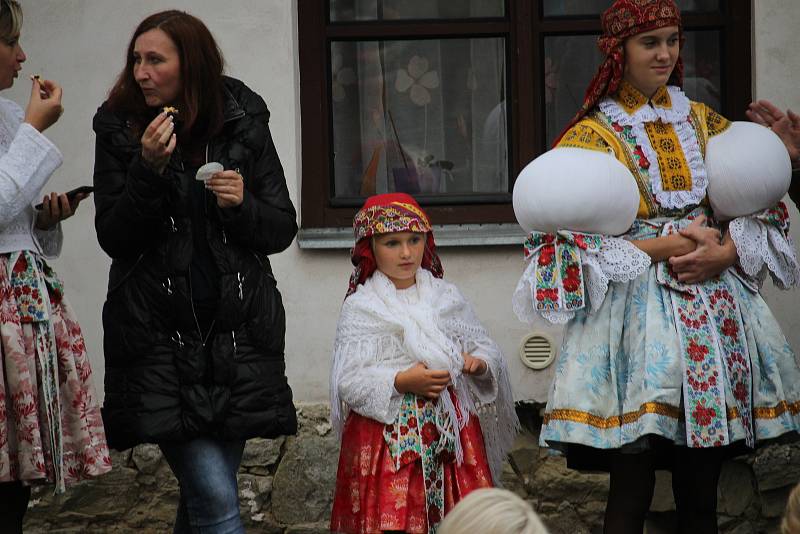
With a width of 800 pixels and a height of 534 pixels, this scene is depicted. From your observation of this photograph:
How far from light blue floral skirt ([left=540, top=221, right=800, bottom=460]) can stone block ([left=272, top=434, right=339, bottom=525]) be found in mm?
1519

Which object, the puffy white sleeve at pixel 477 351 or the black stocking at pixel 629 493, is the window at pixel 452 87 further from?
the black stocking at pixel 629 493

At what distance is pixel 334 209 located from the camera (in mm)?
5781

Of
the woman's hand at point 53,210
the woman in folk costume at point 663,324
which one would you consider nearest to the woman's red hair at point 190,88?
the woman's hand at point 53,210

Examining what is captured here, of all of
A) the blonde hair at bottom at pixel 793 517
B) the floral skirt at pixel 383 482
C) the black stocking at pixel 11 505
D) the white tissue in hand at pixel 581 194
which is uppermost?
the white tissue in hand at pixel 581 194

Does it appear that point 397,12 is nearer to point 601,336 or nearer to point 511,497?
point 601,336

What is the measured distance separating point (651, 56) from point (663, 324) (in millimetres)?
810

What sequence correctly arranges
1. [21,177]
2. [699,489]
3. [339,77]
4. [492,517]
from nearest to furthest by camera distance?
1. [492,517]
2. [21,177]
3. [699,489]
4. [339,77]

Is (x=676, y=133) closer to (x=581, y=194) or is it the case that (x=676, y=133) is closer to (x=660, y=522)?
(x=581, y=194)

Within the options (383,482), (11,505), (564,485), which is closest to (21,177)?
(11,505)

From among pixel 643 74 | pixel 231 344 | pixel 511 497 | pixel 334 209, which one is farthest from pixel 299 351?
pixel 511 497

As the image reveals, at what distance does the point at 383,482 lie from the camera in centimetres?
448

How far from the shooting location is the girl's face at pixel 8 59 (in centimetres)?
391

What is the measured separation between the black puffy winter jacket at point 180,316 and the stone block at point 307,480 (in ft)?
4.68

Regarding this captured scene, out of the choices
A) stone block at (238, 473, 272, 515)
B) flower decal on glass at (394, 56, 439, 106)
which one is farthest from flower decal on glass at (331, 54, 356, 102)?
stone block at (238, 473, 272, 515)
